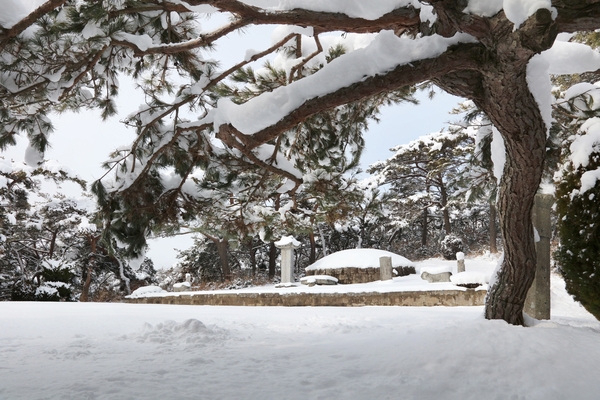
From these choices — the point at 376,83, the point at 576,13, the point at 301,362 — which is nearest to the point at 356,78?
the point at 376,83

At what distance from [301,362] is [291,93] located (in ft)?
5.33

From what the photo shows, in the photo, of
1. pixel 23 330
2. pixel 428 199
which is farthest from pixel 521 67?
pixel 428 199

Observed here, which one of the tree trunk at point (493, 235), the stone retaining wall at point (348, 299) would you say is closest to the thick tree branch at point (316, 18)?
the stone retaining wall at point (348, 299)

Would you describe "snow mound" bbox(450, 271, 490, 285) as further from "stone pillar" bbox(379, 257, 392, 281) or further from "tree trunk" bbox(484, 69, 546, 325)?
"stone pillar" bbox(379, 257, 392, 281)

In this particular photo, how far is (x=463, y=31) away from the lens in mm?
2498

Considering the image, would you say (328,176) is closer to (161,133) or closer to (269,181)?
(269,181)

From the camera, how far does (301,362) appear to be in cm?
238

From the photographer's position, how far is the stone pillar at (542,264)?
4.57 metres

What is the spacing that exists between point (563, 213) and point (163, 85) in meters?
4.56

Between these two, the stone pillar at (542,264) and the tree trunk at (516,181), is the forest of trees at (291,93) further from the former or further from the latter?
the stone pillar at (542,264)

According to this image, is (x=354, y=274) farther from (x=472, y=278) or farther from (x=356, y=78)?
(x=356, y=78)

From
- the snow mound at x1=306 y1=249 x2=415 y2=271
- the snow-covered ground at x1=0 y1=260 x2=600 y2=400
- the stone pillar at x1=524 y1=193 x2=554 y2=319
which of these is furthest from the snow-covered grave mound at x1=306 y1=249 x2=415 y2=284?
the snow-covered ground at x1=0 y1=260 x2=600 y2=400

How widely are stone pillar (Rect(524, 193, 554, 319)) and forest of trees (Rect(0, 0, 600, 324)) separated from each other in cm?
49

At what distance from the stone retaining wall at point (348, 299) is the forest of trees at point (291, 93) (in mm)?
1758
